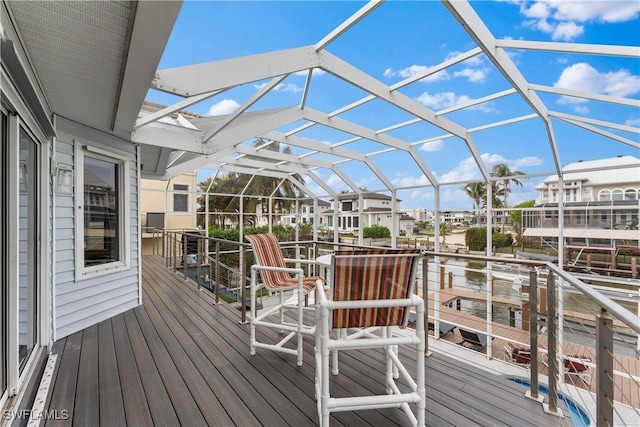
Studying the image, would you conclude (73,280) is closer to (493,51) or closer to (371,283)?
(371,283)

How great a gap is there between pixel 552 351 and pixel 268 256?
7.83 ft

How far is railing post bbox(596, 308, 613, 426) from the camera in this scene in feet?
3.91

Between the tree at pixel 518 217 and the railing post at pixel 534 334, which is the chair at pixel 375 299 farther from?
the tree at pixel 518 217

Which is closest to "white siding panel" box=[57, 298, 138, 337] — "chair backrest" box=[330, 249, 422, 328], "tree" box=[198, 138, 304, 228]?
"chair backrest" box=[330, 249, 422, 328]

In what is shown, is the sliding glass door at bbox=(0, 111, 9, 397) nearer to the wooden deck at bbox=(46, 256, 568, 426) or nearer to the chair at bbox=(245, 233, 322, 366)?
the wooden deck at bbox=(46, 256, 568, 426)

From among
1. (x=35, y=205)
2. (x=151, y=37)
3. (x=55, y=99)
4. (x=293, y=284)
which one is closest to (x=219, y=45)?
(x=55, y=99)

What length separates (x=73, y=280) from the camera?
10.6 feet

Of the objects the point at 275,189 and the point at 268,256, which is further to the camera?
the point at 275,189

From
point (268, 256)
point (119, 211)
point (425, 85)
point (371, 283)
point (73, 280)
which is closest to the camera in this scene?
point (371, 283)

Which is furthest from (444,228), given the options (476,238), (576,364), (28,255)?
(28,255)

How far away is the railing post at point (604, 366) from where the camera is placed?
1190 millimetres

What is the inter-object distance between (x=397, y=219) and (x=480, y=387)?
6687 millimetres

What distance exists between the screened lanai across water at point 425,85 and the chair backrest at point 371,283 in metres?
2.16

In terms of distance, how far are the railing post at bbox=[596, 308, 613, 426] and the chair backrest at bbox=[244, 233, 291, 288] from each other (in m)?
2.18
